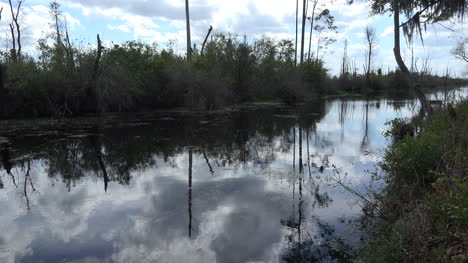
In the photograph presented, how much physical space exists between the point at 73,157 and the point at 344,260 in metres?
9.36

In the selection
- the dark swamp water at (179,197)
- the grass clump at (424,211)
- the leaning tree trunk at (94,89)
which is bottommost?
the dark swamp water at (179,197)

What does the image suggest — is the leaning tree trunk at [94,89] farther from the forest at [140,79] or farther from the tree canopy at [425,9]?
the tree canopy at [425,9]

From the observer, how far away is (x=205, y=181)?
8.73 metres

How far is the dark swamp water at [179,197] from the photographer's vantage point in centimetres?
526

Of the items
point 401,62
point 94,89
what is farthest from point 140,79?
point 401,62

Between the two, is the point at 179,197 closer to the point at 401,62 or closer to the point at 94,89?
the point at 401,62

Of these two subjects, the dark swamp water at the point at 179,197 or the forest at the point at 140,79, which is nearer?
the dark swamp water at the point at 179,197

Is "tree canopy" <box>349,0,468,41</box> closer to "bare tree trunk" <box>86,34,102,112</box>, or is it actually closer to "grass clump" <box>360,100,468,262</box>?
"grass clump" <box>360,100,468,262</box>

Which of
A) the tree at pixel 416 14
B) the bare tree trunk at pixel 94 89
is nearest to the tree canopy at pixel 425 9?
the tree at pixel 416 14

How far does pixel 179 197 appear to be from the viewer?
755 cm

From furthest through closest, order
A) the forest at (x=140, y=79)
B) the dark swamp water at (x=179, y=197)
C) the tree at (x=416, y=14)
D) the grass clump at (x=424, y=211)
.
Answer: the forest at (x=140, y=79) → the tree at (x=416, y=14) → the dark swamp water at (x=179, y=197) → the grass clump at (x=424, y=211)

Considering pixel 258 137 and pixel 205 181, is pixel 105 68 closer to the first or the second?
pixel 258 137

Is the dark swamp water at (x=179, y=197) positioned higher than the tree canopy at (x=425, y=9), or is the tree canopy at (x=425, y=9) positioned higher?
the tree canopy at (x=425, y=9)

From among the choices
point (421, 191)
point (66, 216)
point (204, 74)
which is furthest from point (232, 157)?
point (204, 74)
